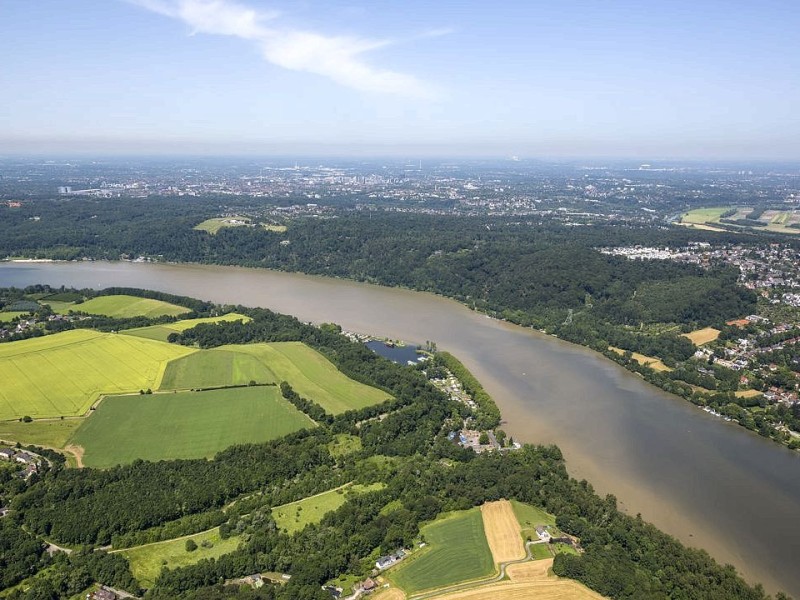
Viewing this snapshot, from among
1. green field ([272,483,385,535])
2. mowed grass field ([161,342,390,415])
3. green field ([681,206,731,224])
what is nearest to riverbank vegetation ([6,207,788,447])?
green field ([681,206,731,224])

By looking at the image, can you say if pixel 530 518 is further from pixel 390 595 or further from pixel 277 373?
pixel 277 373

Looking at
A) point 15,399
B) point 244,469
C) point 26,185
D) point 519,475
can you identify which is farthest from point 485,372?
point 26,185

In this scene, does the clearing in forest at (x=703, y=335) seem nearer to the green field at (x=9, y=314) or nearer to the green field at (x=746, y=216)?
the green field at (x=746, y=216)

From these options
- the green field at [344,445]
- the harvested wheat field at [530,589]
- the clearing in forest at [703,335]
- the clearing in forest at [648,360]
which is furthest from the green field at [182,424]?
the clearing in forest at [703,335]

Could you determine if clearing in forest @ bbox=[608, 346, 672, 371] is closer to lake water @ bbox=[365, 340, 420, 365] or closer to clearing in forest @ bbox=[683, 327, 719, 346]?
clearing in forest @ bbox=[683, 327, 719, 346]

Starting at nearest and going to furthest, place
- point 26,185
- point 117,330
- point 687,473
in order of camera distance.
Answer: point 687,473 → point 117,330 → point 26,185

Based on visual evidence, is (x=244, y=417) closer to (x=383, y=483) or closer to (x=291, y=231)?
(x=383, y=483)
